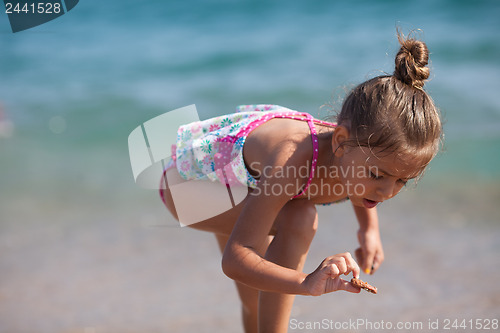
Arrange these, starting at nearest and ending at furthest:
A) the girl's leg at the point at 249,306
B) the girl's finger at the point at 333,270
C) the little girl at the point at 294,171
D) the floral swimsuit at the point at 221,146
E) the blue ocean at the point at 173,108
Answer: the girl's finger at the point at 333,270
the little girl at the point at 294,171
the floral swimsuit at the point at 221,146
the girl's leg at the point at 249,306
the blue ocean at the point at 173,108

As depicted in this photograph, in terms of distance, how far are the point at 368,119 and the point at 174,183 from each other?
83cm

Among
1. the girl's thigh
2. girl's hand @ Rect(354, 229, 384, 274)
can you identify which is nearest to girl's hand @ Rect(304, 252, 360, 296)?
the girl's thigh

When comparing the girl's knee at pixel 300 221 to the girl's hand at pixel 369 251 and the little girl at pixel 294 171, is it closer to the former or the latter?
the little girl at pixel 294 171

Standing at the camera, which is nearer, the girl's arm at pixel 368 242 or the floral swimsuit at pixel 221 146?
the floral swimsuit at pixel 221 146

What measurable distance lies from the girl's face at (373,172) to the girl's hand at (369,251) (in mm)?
480

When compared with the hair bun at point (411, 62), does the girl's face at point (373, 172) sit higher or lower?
lower

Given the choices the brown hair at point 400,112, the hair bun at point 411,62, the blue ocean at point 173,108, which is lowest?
the blue ocean at point 173,108

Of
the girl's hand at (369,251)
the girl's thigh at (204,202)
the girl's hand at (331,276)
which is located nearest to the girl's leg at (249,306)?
the girl's thigh at (204,202)

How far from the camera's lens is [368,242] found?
233 cm

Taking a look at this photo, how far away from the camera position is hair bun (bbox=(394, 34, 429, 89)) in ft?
5.96

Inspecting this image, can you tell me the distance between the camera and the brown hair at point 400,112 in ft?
5.75

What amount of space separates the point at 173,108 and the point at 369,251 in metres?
4.65

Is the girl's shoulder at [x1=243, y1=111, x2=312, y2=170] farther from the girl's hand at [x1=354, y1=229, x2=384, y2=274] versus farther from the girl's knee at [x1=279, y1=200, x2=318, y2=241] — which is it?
the girl's hand at [x1=354, y1=229, x2=384, y2=274]

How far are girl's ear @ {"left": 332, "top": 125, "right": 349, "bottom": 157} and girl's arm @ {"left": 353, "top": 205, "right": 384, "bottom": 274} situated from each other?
531mm
